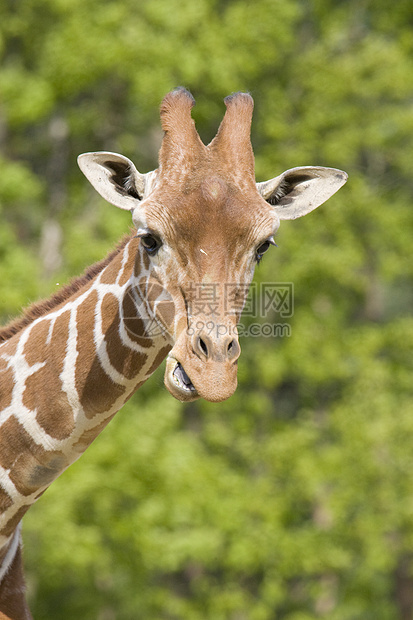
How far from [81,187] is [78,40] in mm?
3594

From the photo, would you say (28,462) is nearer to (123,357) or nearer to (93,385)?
(93,385)

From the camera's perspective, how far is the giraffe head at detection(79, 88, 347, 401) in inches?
179

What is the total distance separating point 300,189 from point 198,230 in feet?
3.41

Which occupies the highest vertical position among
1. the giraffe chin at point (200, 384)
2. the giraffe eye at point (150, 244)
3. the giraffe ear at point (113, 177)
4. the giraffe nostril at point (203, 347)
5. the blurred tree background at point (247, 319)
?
the giraffe ear at point (113, 177)

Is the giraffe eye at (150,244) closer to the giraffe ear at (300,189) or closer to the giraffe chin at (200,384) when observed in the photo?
the giraffe chin at (200,384)

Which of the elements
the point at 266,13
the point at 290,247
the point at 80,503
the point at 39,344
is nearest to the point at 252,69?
the point at 266,13

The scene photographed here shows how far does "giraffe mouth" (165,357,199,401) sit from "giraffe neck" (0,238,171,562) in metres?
0.46

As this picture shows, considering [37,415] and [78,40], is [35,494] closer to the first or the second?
[37,415]

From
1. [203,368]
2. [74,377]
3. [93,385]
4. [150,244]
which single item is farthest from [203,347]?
[74,377]

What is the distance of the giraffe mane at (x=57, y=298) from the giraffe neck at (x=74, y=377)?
4.8 inches

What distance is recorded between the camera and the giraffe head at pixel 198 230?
4547 mm

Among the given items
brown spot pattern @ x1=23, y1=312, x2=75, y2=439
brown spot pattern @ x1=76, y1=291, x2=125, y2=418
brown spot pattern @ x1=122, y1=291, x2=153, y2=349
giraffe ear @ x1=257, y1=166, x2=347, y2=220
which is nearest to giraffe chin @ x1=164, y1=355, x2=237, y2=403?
brown spot pattern @ x1=122, y1=291, x2=153, y2=349

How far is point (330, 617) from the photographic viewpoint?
2316cm

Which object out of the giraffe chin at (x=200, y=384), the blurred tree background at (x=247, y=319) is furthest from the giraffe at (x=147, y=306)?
the blurred tree background at (x=247, y=319)
